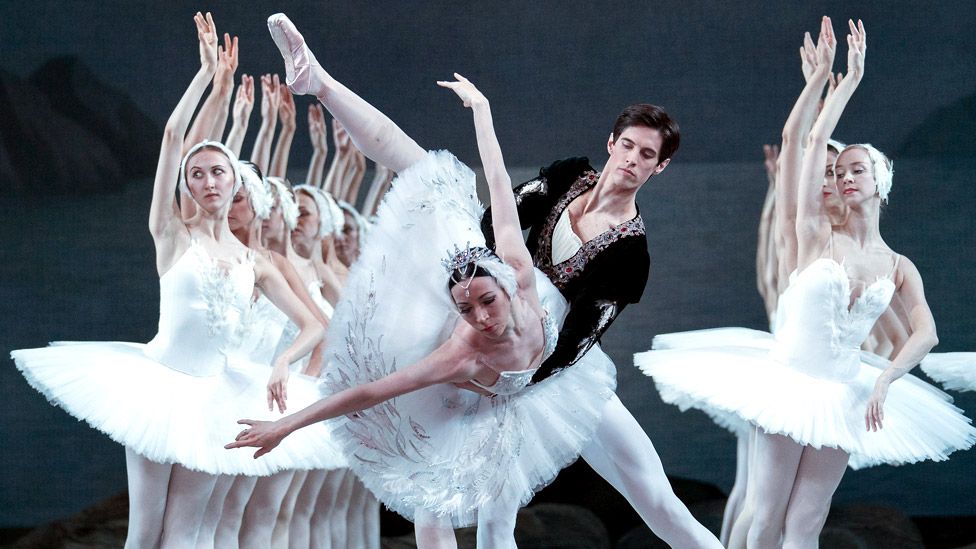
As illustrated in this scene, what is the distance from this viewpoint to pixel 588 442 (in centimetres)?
313

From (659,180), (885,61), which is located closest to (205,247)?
(659,180)

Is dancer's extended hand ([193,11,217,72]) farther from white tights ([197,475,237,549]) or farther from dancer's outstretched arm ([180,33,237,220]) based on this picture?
white tights ([197,475,237,549])

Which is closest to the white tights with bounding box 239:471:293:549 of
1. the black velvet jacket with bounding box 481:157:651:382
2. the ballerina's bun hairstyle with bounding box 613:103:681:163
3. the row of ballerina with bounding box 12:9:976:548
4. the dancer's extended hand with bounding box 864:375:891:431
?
the row of ballerina with bounding box 12:9:976:548

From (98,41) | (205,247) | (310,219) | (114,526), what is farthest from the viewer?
(98,41)

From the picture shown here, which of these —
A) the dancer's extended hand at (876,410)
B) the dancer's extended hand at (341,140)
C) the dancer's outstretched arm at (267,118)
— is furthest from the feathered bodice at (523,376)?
the dancer's extended hand at (341,140)

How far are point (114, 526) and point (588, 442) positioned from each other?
12.6 ft

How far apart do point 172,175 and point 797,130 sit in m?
2.23

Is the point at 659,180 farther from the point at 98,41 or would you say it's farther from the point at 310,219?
the point at 98,41

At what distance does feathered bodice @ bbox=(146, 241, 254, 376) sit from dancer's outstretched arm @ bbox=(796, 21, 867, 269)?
2.01 metres

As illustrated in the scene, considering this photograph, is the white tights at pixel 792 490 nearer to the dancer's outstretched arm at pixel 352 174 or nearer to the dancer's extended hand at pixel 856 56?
the dancer's extended hand at pixel 856 56

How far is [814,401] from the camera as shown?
3785 mm

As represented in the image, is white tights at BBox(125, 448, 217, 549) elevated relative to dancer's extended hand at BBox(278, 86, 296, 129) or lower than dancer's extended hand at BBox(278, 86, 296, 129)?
lower

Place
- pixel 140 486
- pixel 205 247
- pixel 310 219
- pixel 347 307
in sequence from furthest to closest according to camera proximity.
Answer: pixel 310 219 → pixel 205 247 → pixel 140 486 → pixel 347 307

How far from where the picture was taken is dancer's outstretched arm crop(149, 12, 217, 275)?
366cm
